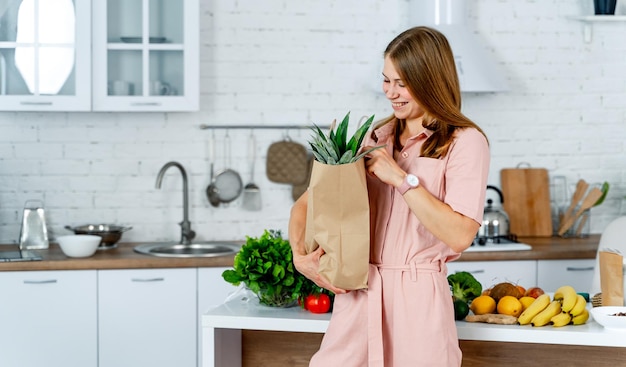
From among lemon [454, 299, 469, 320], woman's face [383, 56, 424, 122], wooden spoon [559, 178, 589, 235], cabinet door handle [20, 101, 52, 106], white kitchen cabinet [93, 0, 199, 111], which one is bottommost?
lemon [454, 299, 469, 320]

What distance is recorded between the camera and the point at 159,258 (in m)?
4.37

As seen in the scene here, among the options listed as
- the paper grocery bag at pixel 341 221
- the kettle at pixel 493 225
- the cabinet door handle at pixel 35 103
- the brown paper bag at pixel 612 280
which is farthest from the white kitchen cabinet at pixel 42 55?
the brown paper bag at pixel 612 280

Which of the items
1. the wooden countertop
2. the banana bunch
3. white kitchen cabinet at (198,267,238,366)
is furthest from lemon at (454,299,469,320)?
white kitchen cabinet at (198,267,238,366)

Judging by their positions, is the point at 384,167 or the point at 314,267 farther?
the point at 314,267

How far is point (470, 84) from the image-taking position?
15.3 feet

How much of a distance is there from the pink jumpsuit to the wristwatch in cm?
12

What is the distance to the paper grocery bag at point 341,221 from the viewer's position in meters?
2.39

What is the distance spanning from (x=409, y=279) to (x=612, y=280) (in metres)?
0.78

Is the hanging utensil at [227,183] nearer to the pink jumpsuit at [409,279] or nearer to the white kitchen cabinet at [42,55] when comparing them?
the white kitchen cabinet at [42,55]

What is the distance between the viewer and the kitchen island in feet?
8.99

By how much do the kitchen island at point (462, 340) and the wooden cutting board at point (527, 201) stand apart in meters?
2.19

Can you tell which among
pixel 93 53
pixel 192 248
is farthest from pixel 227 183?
pixel 93 53

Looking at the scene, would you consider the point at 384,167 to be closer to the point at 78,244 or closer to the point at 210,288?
the point at 210,288

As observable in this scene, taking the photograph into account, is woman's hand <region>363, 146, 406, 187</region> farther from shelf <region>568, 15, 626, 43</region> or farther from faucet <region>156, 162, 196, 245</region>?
shelf <region>568, 15, 626, 43</region>
